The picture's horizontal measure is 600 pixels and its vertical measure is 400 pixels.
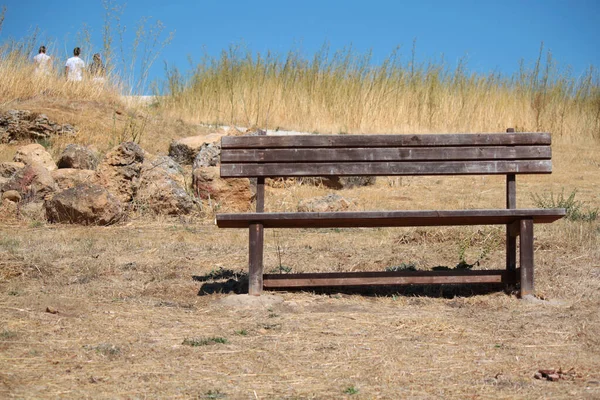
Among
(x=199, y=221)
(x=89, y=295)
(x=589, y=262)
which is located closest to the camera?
(x=89, y=295)

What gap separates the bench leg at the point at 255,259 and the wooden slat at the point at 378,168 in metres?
0.37

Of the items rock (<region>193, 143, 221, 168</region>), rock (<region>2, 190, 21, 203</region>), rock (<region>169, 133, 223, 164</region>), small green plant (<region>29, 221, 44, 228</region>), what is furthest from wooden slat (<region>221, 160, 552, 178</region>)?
rock (<region>169, 133, 223, 164</region>)

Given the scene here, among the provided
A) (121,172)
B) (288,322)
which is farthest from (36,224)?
(288,322)

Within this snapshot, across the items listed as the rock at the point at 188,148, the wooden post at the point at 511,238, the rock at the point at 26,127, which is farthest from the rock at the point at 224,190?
the wooden post at the point at 511,238

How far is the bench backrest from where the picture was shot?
16.3ft

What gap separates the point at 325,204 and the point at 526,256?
12.2 ft

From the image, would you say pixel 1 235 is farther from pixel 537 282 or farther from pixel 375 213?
pixel 537 282

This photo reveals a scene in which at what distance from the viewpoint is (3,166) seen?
9789mm

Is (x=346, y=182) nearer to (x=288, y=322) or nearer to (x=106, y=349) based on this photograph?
(x=288, y=322)

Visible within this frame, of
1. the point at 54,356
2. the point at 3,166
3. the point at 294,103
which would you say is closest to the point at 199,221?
the point at 3,166

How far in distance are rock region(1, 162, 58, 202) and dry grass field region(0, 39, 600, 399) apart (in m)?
0.73

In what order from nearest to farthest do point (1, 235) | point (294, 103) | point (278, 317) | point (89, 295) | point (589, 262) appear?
point (278, 317) < point (89, 295) < point (589, 262) < point (1, 235) < point (294, 103)

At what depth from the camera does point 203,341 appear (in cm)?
382

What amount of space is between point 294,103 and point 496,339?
11531mm
